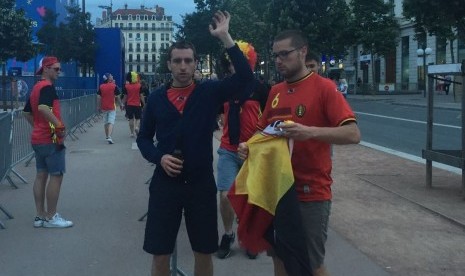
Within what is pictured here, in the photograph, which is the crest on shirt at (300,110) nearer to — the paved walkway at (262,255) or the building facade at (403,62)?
the paved walkway at (262,255)

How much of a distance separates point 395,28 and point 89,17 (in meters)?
24.6

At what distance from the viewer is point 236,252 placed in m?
6.85

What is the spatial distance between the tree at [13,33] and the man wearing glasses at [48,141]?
77.3 ft

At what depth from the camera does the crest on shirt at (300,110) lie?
13.4 feet

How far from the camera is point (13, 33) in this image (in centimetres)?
3052

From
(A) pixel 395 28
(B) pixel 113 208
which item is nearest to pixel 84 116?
(B) pixel 113 208

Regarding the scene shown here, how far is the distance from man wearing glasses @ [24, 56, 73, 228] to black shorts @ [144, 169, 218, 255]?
3428 mm

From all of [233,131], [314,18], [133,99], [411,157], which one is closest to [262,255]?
[233,131]

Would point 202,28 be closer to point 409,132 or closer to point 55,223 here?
point 409,132

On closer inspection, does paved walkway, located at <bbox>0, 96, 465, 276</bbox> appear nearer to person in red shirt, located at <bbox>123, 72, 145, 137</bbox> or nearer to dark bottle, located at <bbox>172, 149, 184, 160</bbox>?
dark bottle, located at <bbox>172, 149, 184, 160</bbox>

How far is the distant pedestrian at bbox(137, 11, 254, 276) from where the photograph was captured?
4.47 meters

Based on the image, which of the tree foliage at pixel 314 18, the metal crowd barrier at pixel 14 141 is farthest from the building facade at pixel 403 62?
the metal crowd barrier at pixel 14 141

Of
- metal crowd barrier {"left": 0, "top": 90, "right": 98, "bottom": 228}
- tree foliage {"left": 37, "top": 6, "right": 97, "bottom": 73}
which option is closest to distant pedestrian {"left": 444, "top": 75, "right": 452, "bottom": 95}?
metal crowd barrier {"left": 0, "top": 90, "right": 98, "bottom": 228}

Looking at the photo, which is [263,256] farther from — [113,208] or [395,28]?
[395,28]
